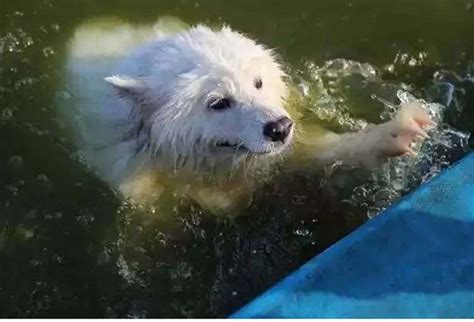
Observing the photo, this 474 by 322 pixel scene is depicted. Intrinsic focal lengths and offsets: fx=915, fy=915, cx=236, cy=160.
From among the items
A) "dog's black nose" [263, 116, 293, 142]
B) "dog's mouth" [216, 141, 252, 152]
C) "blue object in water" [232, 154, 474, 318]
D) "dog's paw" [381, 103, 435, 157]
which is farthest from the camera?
"dog's paw" [381, 103, 435, 157]

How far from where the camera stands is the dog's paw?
3.95 m

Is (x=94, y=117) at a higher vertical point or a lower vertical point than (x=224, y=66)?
lower

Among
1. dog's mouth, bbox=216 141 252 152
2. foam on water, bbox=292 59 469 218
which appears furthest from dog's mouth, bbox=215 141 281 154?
foam on water, bbox=292 59 469 218

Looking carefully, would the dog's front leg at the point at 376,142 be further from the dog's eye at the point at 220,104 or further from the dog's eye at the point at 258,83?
the dog's eye at the point at 220,104

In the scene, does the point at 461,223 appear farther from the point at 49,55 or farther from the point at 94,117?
the point at 49,55

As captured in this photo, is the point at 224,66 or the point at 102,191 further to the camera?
the point at 102,191

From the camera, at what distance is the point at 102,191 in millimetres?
4203

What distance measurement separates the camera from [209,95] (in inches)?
142

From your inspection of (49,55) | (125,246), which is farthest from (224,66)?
(49,55)

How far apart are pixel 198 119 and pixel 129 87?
0.30 meters

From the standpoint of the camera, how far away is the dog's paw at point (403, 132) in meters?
3.95

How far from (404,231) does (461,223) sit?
0.24 m

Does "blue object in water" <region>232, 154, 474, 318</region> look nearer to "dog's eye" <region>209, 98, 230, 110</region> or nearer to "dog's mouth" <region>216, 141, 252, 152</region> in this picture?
"dog's mouth" <region>216, 141, 252, 152</region>

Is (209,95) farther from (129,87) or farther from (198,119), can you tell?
(129,87)
